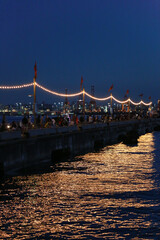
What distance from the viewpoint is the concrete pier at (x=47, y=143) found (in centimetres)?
3312

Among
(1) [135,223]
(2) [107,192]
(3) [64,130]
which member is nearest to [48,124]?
(3) [64,130]

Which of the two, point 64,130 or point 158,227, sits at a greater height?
point 64,130

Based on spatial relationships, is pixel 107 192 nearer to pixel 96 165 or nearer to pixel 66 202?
pixel 66 202

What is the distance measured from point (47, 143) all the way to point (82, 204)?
1686 centimetres

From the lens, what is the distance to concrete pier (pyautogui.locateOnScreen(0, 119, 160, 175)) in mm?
Answer: 33125

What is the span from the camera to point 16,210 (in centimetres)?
2288

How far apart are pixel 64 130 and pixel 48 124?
3.42 m

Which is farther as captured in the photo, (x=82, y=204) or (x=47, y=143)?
(x=47, y=143)

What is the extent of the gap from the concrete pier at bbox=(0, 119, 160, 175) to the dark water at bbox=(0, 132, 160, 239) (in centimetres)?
196

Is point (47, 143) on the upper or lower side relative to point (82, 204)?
upper

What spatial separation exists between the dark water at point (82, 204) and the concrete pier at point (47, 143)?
1.96m

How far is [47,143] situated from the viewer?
40500 mm

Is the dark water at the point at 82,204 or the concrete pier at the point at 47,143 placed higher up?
the concrete pier at the point at 47,143

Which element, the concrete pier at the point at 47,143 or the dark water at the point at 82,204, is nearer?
the dark water at the point at 82,204
